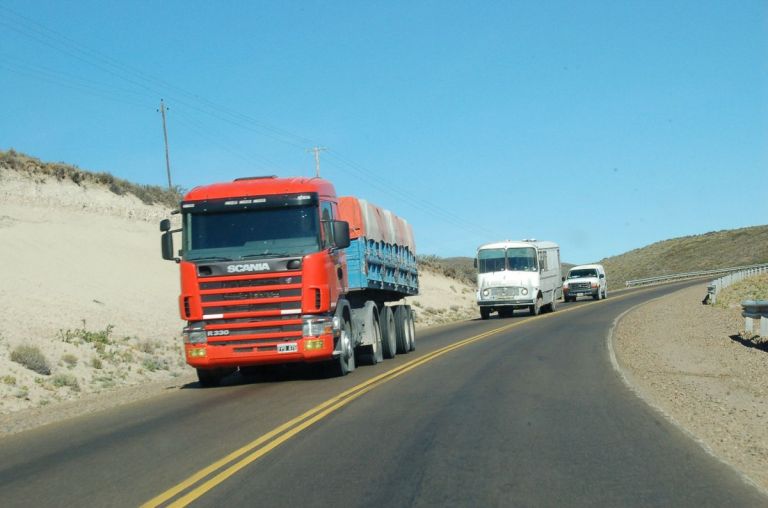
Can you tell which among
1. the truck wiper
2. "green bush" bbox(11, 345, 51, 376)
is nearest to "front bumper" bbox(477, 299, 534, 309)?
"green bush" bbox(11, 345, 51, 376)

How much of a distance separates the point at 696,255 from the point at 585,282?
258 ft

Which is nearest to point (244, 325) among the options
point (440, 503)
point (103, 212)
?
point (440, 503)

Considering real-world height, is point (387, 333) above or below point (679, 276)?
below

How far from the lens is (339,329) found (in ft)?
51.5

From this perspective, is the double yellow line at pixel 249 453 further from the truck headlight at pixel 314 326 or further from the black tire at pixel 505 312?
the black tire at pixel 505 312

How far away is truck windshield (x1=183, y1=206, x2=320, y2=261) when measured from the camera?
1497 cm

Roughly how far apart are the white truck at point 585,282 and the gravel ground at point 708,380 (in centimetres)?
2413

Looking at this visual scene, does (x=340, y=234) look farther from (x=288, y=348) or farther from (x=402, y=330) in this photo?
(x=402, y=330)

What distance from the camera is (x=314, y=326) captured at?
1493cm

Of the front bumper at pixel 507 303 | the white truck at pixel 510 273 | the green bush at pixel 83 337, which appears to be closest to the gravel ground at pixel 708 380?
the white truck at pixel 510 273

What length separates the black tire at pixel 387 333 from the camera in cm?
2070

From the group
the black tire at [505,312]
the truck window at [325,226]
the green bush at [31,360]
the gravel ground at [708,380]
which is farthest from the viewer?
the black tire at [505,312]

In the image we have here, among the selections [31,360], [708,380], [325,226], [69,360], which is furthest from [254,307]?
[69,360]

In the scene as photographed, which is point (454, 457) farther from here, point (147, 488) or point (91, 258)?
point (91, 258)
